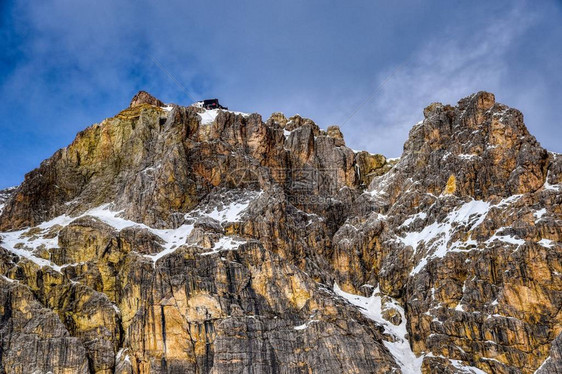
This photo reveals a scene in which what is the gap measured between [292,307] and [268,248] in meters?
15.8

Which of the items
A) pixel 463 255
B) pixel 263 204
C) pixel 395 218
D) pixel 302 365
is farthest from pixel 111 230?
pixel 463 255

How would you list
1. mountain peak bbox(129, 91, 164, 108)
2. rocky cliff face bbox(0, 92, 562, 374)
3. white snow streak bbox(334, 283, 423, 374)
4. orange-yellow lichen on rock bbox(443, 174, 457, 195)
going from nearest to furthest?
rocky cliff face bbox(0, 92, 562, 374), white snow streak bbox(334, 283, 423, 374), orange-yellow lichen on rock bbox(443, 174, 457, 195), mountain peak bbox(129, 91, 164, 108)

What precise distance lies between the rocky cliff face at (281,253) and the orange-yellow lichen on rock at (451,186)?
0.52m

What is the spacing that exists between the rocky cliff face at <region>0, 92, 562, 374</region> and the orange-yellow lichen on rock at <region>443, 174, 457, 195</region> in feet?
1.69

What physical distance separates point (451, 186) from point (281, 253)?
1555 inches

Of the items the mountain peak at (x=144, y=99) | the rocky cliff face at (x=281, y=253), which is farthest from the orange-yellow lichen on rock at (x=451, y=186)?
the mountain peak at (x=144, y=99)

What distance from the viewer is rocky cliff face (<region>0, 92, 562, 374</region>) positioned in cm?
9731

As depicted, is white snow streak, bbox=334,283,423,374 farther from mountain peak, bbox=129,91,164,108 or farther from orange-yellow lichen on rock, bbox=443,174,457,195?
mountain peak, bbox=129,91,164,108

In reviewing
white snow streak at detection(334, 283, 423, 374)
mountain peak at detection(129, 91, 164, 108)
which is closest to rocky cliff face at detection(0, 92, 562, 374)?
white snow streak at detection(334, 283, 423, 374)

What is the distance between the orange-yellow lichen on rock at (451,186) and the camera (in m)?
121

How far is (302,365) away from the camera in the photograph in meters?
96.3

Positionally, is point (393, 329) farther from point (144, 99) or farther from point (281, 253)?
point (144, 99)

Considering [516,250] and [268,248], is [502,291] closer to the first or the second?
[516,250]

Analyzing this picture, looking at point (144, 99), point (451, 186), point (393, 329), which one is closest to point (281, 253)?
point (393, 329)
